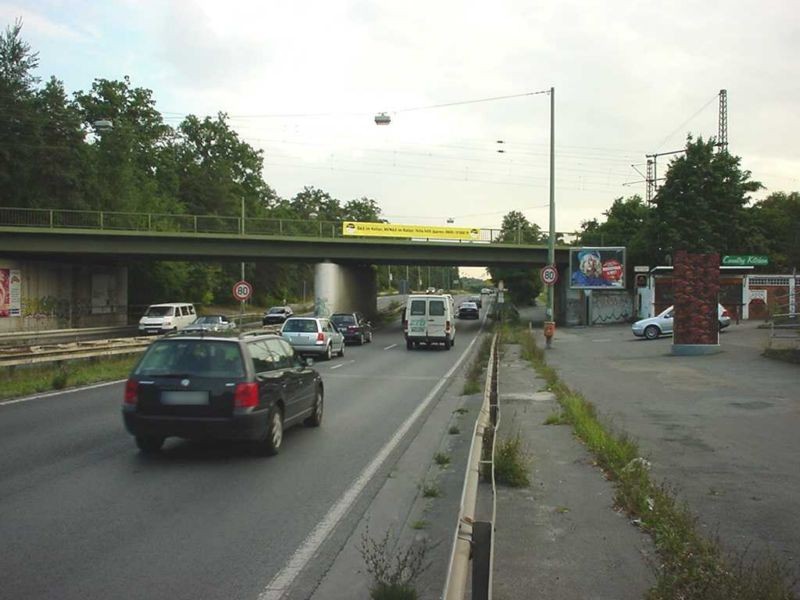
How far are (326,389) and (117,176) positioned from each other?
152 feet

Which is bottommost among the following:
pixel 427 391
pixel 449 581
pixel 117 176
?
pixel 427 391

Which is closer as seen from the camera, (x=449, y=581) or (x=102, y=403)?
(x=449, y=581)

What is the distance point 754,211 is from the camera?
62.2 m

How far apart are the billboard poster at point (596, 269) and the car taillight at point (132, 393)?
152ft

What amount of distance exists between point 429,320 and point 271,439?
2331cm

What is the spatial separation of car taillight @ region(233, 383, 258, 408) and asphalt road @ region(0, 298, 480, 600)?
729mm

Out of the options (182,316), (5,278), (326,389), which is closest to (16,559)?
(326,389)

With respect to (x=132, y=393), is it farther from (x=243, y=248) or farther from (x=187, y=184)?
(x=187, y=184)

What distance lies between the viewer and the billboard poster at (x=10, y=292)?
42.8 m

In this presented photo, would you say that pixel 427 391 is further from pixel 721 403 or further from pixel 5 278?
pixel 5 278

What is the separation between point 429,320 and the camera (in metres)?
32.5

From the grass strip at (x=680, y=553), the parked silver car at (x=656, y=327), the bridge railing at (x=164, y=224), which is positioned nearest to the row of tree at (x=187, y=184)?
the bridge railing at (x=164, y=224)

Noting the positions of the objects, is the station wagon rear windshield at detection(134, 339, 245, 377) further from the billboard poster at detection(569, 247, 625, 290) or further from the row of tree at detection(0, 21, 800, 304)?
the billboard poster at detection(569, 247, 625, 290)

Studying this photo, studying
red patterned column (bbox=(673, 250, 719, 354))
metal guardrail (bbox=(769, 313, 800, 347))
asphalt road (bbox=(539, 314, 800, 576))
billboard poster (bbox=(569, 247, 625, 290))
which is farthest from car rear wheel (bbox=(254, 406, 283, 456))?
billboard poster (bbox=(569, 247, 625, 290))
